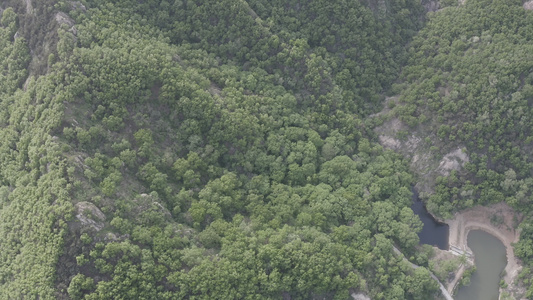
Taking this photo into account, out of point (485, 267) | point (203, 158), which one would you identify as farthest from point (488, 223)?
A: point (203, 158)

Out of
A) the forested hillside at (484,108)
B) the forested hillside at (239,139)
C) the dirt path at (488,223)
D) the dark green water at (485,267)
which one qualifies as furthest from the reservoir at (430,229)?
the dark green water at (485,267)

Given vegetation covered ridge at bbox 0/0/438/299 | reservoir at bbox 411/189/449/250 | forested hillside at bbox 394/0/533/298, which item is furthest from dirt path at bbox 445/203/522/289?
vegetation covered ridge at bbox 0/0/438/299

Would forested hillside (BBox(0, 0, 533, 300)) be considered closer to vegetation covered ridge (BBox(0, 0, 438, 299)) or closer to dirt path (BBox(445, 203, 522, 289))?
vegetation covered ridge (BBox(0, 0, 438, 299))

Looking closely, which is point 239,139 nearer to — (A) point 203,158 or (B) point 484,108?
(A) point 203,158

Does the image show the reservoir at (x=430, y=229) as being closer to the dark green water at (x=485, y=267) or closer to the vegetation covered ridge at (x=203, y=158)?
the dark green water at (x=485, y=267)

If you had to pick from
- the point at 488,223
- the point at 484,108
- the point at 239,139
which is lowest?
the point at 239,139

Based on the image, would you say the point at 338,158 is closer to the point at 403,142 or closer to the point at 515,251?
the point at 403,142

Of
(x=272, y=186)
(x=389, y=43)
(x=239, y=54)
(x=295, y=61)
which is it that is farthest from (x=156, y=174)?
(x=389, y=43)
